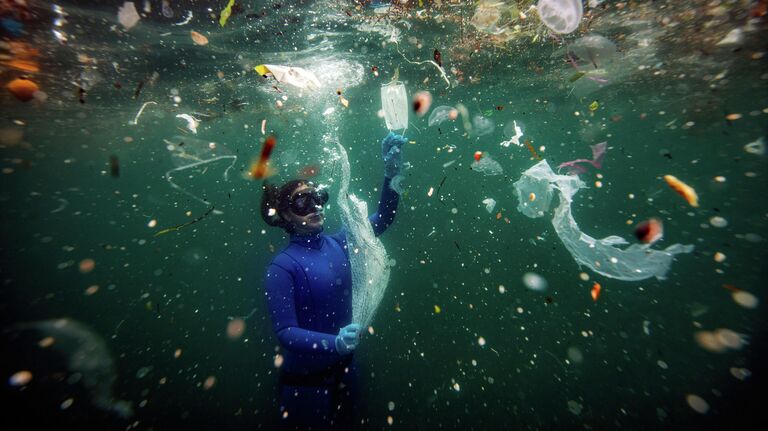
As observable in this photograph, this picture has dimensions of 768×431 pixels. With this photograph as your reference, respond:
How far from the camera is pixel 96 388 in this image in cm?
1115

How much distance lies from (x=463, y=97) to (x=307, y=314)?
18.1 meters

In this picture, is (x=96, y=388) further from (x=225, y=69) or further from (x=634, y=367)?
(x=634, y=367)

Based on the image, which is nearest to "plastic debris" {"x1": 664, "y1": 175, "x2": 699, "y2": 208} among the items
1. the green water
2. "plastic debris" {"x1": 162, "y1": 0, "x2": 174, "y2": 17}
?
the green water

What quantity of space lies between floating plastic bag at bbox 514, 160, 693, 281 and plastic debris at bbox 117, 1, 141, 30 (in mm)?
9254

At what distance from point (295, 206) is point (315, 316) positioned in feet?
5.50

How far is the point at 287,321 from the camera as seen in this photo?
140 inches

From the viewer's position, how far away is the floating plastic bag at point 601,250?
15.1ft

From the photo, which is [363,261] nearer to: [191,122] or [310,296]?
[310,296]

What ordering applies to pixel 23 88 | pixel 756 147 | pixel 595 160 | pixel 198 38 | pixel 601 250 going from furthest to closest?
pixel 756 147, pixel 595 160, pixel 23 88, pixel 198 38, pixel 601 250

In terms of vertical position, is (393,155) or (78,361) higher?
(393,155)

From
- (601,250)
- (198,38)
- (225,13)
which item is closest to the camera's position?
(601,250)

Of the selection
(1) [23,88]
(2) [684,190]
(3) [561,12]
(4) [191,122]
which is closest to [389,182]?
(2) [684,190]

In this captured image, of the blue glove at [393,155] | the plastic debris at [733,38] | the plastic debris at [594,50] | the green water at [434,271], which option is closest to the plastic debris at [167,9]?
the green water at [434,271]

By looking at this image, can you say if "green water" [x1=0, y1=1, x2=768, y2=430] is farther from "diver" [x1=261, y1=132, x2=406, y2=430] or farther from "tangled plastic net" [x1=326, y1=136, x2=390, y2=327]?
"tangled plastic net" [x1=326, y1=136, x2=390, y2=327]
